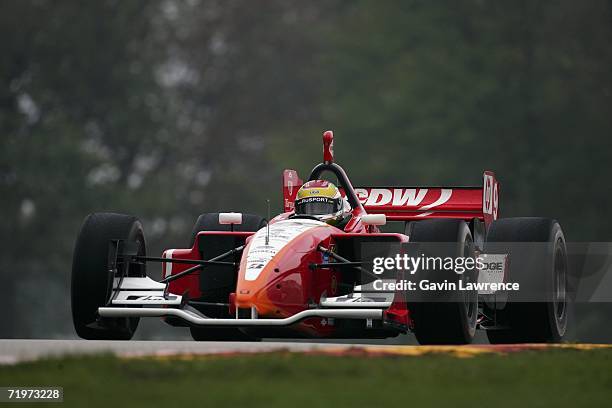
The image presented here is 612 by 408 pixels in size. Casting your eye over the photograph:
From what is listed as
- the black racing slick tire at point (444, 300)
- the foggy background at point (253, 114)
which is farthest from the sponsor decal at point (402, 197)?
the foggy background at point (253, 114)

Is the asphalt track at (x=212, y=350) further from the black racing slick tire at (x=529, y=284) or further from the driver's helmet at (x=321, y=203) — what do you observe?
the driver's helmet at (x=321, y=203)

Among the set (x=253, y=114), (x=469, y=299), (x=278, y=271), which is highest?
(x=253, y=114)

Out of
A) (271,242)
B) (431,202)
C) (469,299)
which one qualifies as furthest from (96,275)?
(431,202)

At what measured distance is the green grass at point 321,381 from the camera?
11094 mm

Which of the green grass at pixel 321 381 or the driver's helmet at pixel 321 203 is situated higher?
the driver's helmet at pixel 321 203

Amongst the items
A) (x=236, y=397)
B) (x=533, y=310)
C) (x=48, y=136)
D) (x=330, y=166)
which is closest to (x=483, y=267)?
(x=533, y=310)

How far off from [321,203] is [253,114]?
46.1 meters

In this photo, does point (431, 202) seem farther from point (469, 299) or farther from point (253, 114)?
point (253, 114)

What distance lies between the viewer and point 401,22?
196ft

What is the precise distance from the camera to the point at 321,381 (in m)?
12.0

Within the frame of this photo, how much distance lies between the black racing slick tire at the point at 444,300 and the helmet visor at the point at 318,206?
1.58 metres

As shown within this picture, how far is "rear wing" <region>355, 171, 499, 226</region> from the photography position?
64.6 feet

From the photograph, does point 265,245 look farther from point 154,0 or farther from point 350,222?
point 154,0

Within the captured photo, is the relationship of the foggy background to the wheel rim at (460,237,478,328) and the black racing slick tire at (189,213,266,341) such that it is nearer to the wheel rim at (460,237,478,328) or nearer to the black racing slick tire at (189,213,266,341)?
the black racing slick tire at (189,213,266,341)
